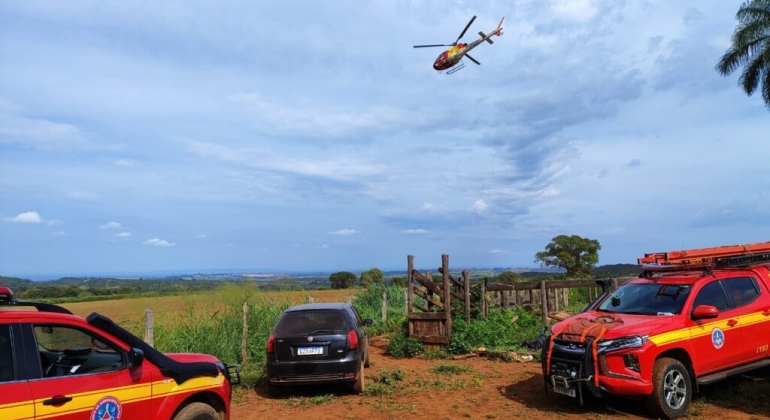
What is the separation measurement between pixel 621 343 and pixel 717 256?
340 cm

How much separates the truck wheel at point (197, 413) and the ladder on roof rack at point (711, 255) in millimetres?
7096

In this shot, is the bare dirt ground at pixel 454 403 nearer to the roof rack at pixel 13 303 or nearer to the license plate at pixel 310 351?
the license plate at pixel 310 351

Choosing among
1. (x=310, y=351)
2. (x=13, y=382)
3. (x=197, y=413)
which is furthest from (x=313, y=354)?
(x=13, y=382)

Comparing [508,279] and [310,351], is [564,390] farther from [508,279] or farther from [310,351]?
[508,279]

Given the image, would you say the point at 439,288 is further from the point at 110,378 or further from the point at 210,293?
the point at 110,378

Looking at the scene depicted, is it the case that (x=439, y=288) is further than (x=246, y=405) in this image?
Yes

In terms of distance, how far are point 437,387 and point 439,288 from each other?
15.8 ft

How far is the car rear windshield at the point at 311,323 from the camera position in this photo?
29.2 feet

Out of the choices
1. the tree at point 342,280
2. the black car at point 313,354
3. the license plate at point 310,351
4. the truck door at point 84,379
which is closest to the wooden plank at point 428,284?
the black car at point 313,354

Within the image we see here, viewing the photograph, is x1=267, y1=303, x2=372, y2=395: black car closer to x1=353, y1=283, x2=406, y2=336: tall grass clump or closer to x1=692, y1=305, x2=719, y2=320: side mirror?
x1=692, y1=305, x2=719, y2=320: side mirror

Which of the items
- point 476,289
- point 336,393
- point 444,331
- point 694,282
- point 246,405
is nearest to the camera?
point 694,282

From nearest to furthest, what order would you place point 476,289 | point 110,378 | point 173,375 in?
point 110,378, point 173,375, point 476,289

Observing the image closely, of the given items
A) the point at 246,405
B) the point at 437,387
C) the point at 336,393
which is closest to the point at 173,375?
the point at 246,405

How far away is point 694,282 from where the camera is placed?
303 inches
